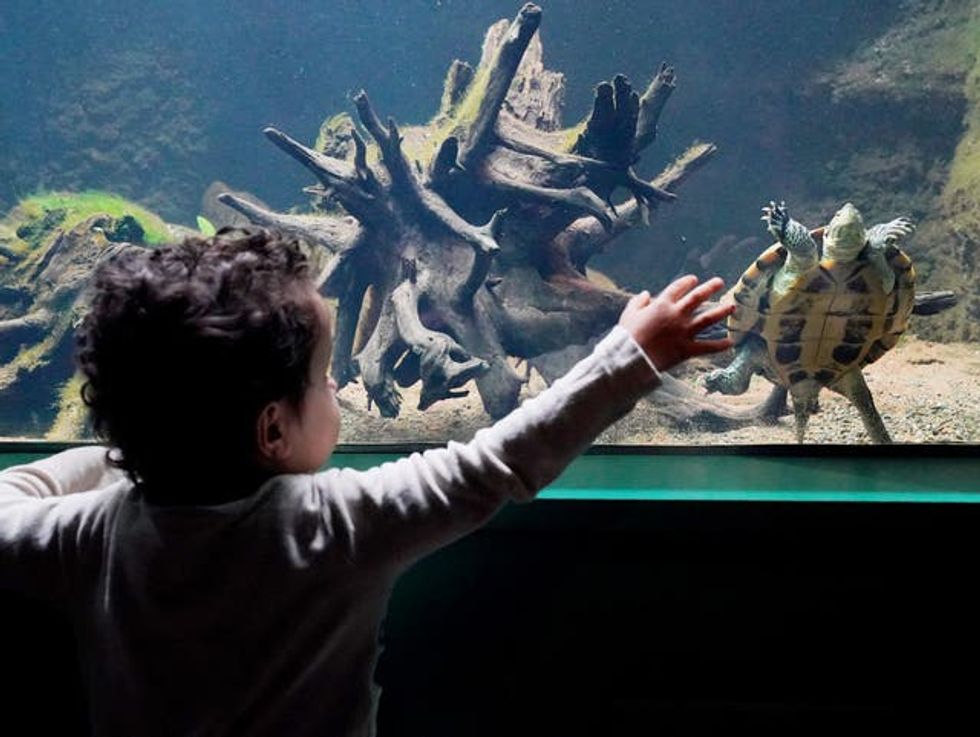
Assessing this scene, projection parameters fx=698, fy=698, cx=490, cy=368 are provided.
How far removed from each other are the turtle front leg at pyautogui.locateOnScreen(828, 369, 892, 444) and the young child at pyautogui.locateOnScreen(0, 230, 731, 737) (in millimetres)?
871

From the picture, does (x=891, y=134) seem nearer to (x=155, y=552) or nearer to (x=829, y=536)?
(x=829, y=536)

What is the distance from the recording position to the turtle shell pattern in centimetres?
130

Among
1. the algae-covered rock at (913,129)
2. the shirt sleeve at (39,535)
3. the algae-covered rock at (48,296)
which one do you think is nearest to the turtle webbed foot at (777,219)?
the algae-covered rock at (913,129)

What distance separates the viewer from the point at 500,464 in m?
0.45

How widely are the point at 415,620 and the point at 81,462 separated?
37 cm

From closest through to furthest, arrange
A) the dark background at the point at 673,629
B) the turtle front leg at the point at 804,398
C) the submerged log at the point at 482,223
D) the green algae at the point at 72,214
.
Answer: the dark background at the point at 673,629
the turtle front leg at the point at 804,398
the submerged log at the point at 482,223
the green algae at the point at 72,214

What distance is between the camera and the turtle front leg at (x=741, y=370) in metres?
1.38

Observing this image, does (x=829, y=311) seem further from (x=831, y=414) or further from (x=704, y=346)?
(x=704, y=346)

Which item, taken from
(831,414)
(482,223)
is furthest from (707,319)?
(482,223)

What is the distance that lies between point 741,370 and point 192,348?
119 cm

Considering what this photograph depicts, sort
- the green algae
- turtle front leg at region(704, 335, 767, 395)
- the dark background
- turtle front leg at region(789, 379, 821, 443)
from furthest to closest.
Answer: the green algae, turtle front leg at region(704, 335, 767, 395), turtle front leg at region(789, 379, 821, 443), the dark background

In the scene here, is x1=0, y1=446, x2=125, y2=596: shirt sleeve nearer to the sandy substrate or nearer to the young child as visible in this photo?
the young child

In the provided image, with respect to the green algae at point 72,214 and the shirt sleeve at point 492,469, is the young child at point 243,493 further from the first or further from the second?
the green algae at point 72,214

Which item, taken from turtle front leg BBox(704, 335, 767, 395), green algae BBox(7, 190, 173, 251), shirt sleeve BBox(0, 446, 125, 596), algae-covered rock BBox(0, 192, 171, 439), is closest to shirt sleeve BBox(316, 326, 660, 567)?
shirt sleeve BBox(0, 446, 125, 596)
